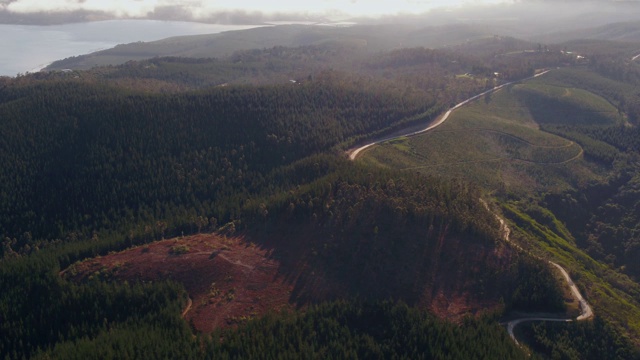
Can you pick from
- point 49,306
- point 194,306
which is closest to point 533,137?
point 194,306

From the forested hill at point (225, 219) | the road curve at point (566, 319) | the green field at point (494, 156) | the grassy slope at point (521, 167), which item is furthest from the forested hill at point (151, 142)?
the road curve at point (566, 319)

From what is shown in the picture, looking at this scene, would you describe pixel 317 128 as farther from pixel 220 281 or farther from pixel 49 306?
pixel 49 306

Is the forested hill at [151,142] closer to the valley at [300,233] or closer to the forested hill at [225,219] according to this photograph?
the forested hill at [225,219]

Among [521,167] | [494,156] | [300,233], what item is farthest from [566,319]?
[494,156]

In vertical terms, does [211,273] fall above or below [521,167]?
above

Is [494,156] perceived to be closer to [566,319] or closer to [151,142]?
[566,319]

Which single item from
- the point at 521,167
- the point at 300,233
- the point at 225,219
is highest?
the point at 300,233
